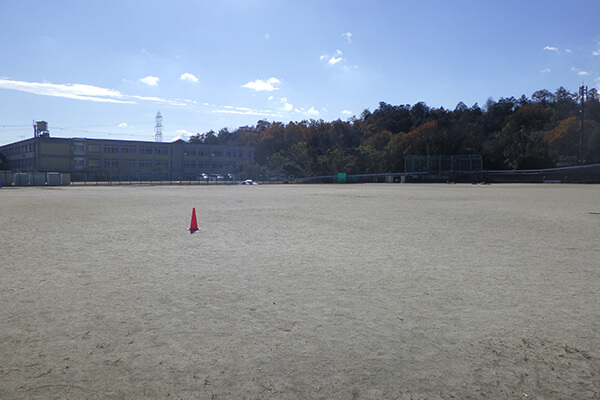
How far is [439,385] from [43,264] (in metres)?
6.73

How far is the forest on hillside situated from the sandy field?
68291mm

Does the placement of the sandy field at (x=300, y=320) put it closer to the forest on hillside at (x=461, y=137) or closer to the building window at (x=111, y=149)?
the forest on hillside at (x=461, y=137)

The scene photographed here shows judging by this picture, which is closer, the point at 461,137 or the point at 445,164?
the point at 445,164

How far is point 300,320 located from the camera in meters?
4.55

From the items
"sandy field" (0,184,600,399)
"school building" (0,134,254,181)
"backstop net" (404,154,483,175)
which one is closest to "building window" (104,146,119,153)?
"school building" (0,134,254,181)

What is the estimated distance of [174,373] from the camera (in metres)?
3.40

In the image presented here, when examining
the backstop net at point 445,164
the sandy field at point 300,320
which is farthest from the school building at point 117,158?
the sandy field at point 300,320

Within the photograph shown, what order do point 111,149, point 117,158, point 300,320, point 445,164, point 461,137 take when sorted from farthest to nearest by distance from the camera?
point 117,158
point 111,149
point 461,137
point 445,164
point 300,320

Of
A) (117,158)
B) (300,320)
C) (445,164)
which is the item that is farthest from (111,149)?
(300,320)

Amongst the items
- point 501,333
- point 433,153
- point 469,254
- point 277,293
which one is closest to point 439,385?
point 501,333

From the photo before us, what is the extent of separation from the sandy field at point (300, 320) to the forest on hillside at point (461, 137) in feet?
224

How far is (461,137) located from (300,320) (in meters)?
86.4

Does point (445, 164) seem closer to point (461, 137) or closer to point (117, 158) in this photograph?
point (461, 137)

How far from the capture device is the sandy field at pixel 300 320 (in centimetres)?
327
